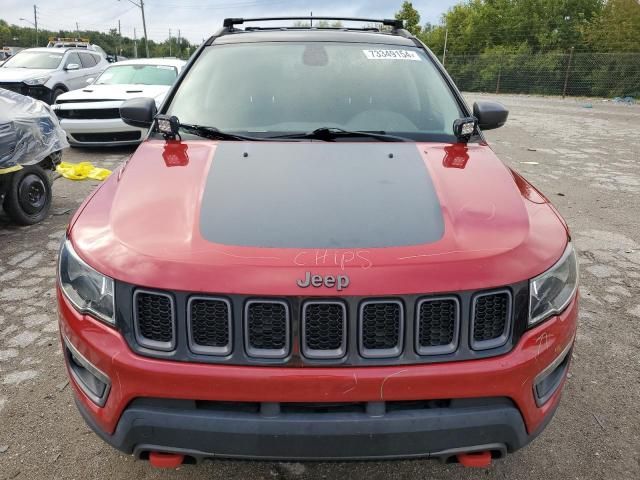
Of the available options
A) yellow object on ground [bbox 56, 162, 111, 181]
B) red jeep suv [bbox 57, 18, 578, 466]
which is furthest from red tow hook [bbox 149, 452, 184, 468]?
yellow object on ground [bbox 56, 162, 111, 181]

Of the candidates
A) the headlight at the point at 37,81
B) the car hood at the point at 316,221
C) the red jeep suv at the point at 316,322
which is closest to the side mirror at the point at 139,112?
the car hood at the point at 316,221

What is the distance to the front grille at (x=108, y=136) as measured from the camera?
8.67 metres

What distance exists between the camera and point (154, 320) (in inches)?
65.9

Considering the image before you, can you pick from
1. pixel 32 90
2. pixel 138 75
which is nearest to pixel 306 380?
pixel 138 75

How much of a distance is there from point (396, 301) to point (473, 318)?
26cm

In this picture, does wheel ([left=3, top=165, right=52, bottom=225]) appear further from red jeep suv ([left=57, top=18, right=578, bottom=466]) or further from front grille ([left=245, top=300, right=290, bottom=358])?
front grille ([left=245, top=300, right=290, bottom=358])

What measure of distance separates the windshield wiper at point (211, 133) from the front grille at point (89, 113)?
6.37 meters

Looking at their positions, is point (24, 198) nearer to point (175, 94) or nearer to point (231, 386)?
point (175, 94)

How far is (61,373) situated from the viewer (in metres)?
2.85

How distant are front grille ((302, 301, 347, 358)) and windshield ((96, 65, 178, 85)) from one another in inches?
354

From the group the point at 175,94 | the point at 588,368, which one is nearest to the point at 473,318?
the point at 588,368

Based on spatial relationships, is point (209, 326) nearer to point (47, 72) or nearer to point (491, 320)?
point (491, 320)

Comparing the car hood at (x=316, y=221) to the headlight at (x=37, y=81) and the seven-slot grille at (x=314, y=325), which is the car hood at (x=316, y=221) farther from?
the headlight at (x=37, y=81)

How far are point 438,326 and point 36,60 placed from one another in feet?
45.8
